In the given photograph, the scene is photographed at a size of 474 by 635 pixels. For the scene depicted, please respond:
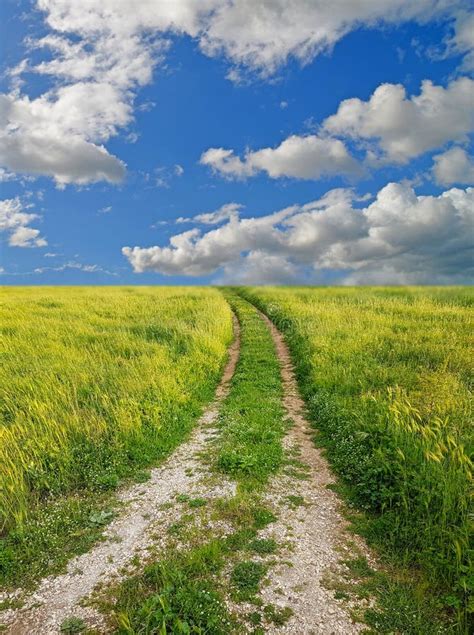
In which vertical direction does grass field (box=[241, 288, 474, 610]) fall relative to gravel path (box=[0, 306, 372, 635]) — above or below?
above

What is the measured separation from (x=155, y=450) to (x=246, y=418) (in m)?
2.71

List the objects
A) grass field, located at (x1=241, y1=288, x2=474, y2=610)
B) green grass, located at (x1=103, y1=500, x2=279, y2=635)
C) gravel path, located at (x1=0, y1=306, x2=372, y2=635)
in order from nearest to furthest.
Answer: green grass, located at (x1=103, y1=500, x2=279, y2=635) → gravel path, located at (x1=0, y1=306, x2=372, y2=635) → grass field, located at (x1=241, y1=288, x2=474, y2=610)

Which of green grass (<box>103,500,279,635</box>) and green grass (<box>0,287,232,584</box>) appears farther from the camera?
green grass (<box>0,287,232,584</box>)

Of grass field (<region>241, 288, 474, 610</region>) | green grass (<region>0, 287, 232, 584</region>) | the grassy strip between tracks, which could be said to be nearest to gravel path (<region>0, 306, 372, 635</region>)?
the grassy strip between tracks

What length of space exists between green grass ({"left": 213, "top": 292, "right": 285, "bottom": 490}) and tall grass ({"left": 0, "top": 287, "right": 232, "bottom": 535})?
1086 millimetres

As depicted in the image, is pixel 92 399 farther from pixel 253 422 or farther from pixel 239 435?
pixel 253 422

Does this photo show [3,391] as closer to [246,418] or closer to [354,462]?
[246,418]

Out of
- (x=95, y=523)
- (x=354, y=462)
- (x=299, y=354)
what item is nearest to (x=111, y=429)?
(x=95, y=523)

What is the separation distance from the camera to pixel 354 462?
858 centimetres

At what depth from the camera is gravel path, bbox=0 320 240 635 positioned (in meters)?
5.46

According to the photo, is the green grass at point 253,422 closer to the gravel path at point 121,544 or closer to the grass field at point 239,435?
the grass field at point 239,435

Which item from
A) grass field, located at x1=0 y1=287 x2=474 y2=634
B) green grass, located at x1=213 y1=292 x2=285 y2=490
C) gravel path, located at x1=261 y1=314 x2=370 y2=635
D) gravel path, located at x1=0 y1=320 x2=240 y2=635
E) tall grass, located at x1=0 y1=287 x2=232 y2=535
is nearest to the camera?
gravel path, located at x1=261 y1=314 x2=370 y2=635

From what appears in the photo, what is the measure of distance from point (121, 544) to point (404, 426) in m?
6.02

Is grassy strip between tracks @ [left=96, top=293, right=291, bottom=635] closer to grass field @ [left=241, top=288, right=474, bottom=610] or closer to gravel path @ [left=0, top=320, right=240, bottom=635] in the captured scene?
gravel path @ [left=0, top=320, right=240, bottom=635]
